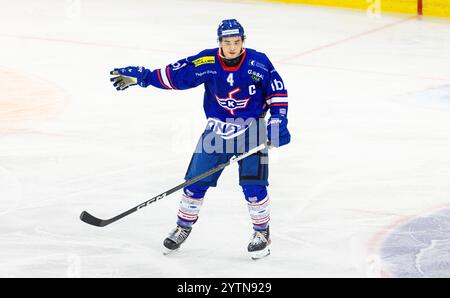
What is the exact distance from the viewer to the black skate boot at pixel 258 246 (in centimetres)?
636

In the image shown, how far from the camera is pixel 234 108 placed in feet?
20.3

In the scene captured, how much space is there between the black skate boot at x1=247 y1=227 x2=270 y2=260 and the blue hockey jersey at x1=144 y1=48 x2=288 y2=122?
2.29 feet

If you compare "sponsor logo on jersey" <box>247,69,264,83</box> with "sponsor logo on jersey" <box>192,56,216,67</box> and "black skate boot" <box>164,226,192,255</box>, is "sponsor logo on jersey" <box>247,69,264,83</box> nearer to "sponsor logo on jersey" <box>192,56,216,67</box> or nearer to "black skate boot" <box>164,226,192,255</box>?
"sponsor logo on jersey" <box>192,56,216,67</box>

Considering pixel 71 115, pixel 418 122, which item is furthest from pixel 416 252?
→ pixel 71 115

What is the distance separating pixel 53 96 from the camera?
10.3 m

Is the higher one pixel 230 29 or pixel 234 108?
pixel 230 29

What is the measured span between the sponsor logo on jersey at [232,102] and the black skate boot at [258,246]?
730mm

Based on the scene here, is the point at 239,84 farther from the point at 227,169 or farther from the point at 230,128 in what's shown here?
the point at 227,169

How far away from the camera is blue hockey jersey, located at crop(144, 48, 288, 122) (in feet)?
20.0

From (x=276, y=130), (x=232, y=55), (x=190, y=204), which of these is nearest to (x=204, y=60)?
(x=232, y=55)

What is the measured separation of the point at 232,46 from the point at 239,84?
210mm

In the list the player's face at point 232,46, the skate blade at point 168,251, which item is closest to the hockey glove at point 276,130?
the player's face at point 232,46

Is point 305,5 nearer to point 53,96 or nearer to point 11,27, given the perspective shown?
point 11,27

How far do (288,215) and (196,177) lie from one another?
1126 millimetres
